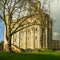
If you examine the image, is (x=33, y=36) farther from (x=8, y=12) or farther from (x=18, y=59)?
(x=18, y=59)

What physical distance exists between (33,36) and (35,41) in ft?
10.5

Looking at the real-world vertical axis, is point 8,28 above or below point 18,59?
above

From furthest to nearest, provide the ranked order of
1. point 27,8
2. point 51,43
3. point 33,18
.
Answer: point 51,43 < point 33,18 < point 27,8

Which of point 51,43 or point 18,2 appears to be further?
point 51,43

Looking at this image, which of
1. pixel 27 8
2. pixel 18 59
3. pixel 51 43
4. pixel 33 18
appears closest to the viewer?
pixel 18 59

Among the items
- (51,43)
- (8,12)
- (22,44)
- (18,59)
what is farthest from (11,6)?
(22,44)

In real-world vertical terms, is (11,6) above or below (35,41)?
above

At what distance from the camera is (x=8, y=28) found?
137 ft

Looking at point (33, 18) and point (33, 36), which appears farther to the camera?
point (33, 36)

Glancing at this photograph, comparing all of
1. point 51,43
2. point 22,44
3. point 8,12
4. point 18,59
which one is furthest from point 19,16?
point 22,44

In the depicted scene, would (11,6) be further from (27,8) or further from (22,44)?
(22,44)

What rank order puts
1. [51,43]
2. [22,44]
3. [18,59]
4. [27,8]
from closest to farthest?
[18,59] → [27,8] → [51,43] → [22,44]

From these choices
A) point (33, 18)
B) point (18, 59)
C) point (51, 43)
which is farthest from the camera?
point (51, 43)

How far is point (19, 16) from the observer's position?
4169cm
